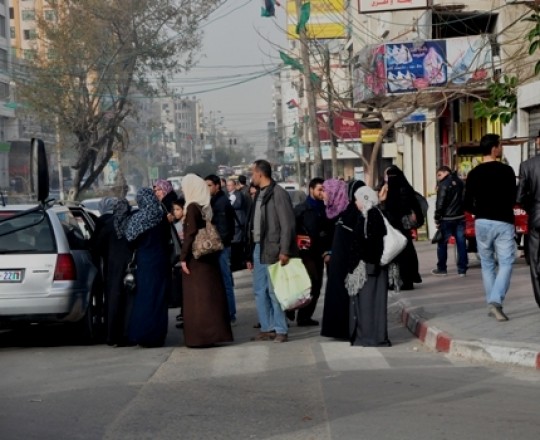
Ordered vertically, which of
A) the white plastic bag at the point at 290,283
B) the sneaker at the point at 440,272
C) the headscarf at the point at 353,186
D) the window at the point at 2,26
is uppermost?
the window at the point at 2,26

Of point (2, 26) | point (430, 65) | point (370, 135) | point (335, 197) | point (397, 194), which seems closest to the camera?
point (335, 197)

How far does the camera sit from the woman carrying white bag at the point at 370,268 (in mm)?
11500

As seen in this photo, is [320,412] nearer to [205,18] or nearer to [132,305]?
[132,305]

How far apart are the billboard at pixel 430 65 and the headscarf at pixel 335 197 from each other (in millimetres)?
13434

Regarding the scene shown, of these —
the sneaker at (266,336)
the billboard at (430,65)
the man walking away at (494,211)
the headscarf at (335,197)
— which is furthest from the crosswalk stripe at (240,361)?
the billboard at (430,65)

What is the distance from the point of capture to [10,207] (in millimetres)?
12875

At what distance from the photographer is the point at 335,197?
13.3m

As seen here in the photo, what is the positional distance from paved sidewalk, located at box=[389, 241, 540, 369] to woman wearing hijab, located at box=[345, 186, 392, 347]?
60 centimetres

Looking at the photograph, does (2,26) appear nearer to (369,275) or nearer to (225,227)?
(225,227)

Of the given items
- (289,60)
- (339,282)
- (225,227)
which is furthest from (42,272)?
(289,60)

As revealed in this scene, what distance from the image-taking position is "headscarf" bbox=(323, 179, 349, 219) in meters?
13.3

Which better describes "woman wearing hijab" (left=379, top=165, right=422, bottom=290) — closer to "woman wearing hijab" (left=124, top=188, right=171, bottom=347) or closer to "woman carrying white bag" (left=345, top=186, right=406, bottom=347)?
"woman carrying white bag" (left=345, top=186, right=406, bottom=347)

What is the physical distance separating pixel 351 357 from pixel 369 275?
104 cm

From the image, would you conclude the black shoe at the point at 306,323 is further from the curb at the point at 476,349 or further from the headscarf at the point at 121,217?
the headscarf at the point at 121,217
